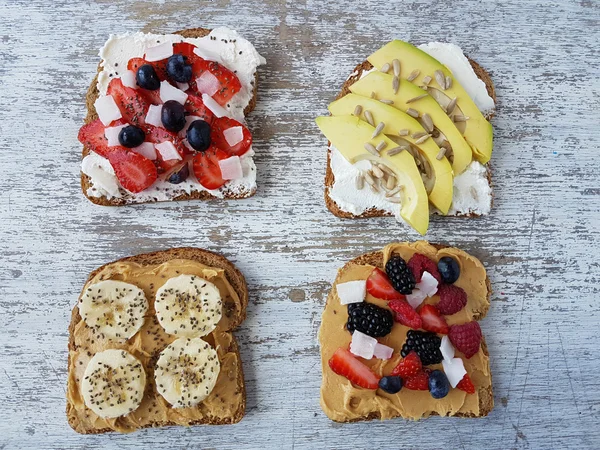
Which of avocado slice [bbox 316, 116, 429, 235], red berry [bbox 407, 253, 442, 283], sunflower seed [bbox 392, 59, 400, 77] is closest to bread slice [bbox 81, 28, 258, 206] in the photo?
avocado slice [bbox 316, 116, 429, 235]

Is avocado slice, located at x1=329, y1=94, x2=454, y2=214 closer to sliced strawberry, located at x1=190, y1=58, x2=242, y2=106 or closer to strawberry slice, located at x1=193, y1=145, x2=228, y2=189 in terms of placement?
sliced strawberry, located at x1=190, y1=58, x2=242, y2=106

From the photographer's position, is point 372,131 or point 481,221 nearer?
point 372,131

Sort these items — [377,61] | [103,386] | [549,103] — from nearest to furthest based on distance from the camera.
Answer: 1. [103,386]
2. [377,61]
3. [549,103]

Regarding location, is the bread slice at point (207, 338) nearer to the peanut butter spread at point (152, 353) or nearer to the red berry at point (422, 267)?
the peanut butter spread at point (152, 353)

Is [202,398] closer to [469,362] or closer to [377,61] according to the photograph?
[469,362]

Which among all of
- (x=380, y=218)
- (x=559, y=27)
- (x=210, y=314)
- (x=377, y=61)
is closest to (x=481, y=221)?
(x=380, y=218)

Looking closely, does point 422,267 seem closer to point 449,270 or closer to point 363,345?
point 449,270

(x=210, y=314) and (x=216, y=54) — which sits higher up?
(x=216, y=54)
